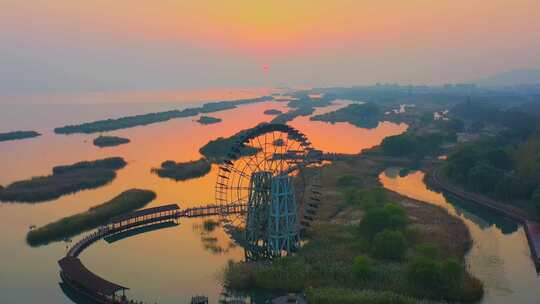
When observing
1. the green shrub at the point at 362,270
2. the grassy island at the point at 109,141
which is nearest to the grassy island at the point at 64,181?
the grassy island at the point at 109,141

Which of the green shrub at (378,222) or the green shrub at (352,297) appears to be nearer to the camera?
the green shrub at (352,297)

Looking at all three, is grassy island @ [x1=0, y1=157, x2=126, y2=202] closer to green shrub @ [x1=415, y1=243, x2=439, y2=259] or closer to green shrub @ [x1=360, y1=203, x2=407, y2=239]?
green shrub @ [x1=360, y1=203, x2=407, y2=239]

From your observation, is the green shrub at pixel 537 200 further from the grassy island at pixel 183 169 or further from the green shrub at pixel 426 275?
the grassy island at pixel 183 169

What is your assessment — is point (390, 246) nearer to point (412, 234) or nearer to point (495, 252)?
point (412, 234)

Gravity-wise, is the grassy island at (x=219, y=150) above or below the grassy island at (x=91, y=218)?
above

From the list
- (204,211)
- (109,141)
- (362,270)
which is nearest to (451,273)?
(362,270)

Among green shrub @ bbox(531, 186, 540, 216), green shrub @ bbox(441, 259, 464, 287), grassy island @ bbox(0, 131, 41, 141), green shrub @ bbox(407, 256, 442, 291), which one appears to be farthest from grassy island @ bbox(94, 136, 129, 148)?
green shrub @ bbox(441, 259, 464, 287)
